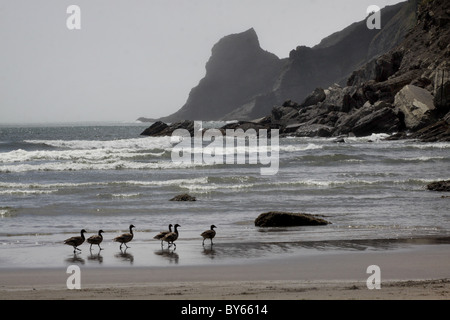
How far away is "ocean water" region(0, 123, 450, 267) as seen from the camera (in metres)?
13.0

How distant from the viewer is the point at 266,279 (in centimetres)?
895

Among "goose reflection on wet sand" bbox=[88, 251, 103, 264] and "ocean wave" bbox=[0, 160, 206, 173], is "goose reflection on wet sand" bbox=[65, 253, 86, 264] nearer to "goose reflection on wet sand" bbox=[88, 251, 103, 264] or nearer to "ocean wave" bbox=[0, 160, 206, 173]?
"goose reflection on wet sand" bbox=[88, 251, 103, 264]

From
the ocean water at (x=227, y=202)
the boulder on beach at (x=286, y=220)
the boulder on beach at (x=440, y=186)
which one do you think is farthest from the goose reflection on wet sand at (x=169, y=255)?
the boulder on beach at (x=440, y=186)

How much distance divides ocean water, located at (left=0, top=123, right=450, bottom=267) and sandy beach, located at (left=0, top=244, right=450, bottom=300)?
3.43 ft

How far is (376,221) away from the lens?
51.1 ft

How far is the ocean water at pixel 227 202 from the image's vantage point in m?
13.0

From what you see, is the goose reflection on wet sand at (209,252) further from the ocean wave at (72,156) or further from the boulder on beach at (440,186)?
the ocean wave at (72,156)

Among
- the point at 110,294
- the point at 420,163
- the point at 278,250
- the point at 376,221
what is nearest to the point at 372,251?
the point at 278,250

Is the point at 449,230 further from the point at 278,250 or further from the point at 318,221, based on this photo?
the point at 278,250

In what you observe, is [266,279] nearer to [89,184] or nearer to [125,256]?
[125,256]

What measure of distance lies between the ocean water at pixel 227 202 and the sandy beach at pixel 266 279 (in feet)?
3.43

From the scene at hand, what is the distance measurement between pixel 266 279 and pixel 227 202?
457 inches

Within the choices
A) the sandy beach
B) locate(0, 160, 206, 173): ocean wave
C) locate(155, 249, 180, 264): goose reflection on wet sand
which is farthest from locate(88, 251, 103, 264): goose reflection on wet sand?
locate(0, 160, 206, 173): ocean wave

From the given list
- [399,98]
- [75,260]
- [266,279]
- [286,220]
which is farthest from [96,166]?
[399,98]
